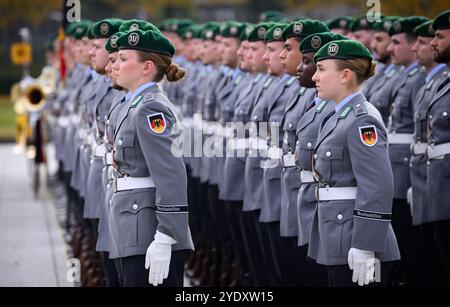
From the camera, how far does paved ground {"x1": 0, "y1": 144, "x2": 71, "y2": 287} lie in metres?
10.1

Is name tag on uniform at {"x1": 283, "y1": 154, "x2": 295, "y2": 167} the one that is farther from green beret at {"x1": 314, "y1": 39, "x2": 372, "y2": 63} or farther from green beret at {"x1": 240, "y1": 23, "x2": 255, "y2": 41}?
green beret at {"x1": 240, "y1": 23, "x2": 255, "y2": 41}

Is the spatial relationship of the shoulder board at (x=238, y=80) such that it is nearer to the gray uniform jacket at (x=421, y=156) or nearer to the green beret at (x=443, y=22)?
the gray uniform jacket at (x=421, y=156)

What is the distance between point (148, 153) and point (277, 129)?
213 centimetres

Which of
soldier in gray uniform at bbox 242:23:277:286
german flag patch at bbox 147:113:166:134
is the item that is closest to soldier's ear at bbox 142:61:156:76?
german flag patch at bbox 147:113:166:134

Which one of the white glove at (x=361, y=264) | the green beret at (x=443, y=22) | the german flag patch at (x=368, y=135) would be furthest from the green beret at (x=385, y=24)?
the white glove at (x=361, y=264)

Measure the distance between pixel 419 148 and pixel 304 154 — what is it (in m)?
1.68

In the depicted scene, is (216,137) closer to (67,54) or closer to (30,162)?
(67,54)

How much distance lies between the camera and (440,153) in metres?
7.58

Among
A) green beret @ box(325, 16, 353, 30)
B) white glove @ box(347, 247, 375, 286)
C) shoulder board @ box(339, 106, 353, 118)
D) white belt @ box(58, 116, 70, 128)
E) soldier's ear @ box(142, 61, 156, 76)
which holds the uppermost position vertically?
green beret @ box(325, 16, 353, 30)

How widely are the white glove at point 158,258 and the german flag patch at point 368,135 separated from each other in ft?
3.55

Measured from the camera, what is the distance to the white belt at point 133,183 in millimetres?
5949

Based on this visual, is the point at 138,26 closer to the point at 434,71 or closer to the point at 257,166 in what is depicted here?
the point at 257,166

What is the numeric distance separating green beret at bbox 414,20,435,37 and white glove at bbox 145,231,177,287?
129 inches

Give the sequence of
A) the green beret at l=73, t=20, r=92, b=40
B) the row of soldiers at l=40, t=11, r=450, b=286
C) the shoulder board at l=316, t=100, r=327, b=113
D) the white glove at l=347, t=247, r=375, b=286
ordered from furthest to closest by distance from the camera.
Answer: the green beret at l=73, t=20, r=92, b=40, the row of soldiers at l=40, t=11, r=450, b=286, the shoulder board at l=316, t=100, r=327, b=113, the white glove at l=347, t=247, r=375, b=286
